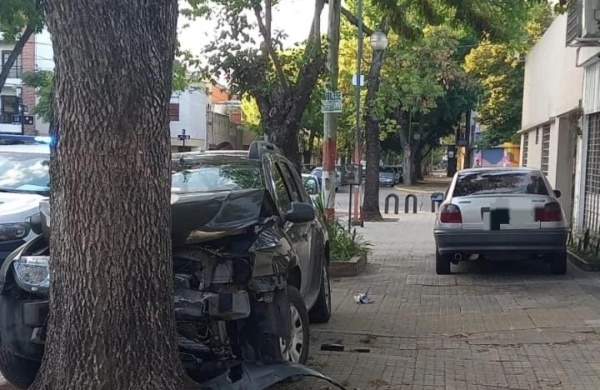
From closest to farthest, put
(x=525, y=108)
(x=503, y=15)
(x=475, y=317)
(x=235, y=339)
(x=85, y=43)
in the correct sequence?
(x=85, y=43)
(x=235, y=339)
(x=475, y=317)
(x=503, y=15)
(x=525, y=108)

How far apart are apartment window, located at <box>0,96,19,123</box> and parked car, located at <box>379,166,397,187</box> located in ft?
82.2

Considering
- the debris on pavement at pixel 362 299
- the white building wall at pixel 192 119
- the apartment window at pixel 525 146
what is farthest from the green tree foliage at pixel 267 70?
the white building wall at pixel 192 119

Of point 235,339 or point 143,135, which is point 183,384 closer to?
point 235,339

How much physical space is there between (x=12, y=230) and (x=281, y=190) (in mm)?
2991

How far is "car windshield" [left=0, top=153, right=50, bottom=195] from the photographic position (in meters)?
9.16

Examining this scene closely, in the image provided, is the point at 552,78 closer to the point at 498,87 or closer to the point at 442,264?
the point at 442,264

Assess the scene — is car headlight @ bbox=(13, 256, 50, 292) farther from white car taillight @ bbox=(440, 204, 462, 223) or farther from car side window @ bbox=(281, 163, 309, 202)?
white car taillight @ bbox=(440, 204, 462, 223)

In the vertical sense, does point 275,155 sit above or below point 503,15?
below

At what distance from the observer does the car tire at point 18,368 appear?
487cm

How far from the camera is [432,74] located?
30812 mm

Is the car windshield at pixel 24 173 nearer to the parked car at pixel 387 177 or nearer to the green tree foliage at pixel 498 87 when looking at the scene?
the green tree foliage at pixel 498 87

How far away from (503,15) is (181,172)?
12075 millimetres

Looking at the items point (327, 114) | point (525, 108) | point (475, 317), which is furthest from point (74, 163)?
point (525, 108)

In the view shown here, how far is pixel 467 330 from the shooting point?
7434mm
